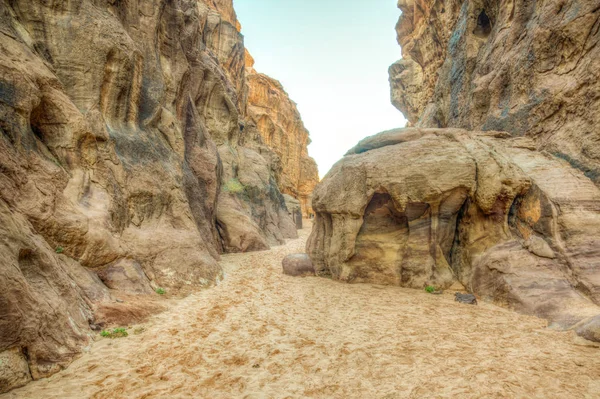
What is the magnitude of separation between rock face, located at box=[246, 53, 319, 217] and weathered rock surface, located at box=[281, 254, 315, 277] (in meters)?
34.2

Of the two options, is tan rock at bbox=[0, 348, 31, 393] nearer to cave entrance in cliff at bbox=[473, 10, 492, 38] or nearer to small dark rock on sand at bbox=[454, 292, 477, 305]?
small dark rock on sand at bbox=[454, 292, 477, 305]

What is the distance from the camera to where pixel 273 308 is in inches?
330

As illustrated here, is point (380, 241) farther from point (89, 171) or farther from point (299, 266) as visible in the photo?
point (89, 171)

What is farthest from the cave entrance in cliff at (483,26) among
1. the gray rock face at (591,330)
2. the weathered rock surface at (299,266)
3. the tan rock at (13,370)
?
the tan rock at (13,370)

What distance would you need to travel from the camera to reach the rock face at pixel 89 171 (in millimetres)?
5129

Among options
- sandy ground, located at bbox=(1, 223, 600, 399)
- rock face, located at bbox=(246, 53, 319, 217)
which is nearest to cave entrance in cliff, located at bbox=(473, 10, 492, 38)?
sandy ground, located at bbox=(1, 223, 600, 399)

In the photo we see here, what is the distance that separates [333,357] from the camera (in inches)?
214

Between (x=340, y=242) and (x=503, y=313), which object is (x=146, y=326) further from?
(x=503, y=313)

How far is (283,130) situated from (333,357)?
51.1 meters

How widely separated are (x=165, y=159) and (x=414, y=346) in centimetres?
1088

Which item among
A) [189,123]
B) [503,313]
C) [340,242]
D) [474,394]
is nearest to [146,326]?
[474,394]

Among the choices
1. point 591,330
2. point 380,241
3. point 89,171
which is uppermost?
point 89,171

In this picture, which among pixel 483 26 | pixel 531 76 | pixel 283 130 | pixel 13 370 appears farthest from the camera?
pixel 283 130

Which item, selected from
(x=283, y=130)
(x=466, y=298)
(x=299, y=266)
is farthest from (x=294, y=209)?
(x=466, y=298)
